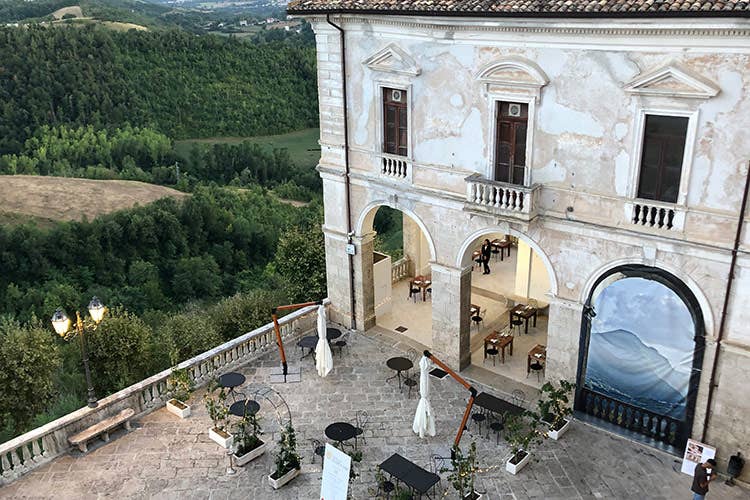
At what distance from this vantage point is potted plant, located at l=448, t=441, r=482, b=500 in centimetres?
1399

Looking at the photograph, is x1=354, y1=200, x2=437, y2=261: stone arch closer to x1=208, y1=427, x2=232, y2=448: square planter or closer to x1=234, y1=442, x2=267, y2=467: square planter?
x1=234, y1=442, x2=267, y2=467: square planter

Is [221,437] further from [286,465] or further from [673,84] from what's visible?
[673,84]

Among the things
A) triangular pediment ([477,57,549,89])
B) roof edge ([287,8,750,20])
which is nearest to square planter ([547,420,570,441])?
triangular pediment ([477,57,549,89])

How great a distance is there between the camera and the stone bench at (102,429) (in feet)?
52.1

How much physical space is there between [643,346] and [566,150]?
15.6 feet

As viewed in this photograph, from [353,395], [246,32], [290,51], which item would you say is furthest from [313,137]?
[353,395]

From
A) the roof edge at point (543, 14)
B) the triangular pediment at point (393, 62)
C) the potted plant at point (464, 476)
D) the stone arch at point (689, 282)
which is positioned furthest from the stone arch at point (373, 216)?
the potted plant at point (464, 476)

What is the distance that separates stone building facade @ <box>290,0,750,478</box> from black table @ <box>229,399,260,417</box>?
571cm

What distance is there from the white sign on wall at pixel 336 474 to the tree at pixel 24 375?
33.1ft

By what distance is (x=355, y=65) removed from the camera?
18875 mm

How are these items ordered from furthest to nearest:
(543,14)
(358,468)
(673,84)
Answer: (358,468), (543,14), (673,84)

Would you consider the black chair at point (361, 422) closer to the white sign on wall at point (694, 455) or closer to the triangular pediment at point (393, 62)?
the white sign on wall at point (694, 455)

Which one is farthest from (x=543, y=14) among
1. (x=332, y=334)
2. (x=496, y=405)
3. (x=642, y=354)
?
(x=332, y=334)

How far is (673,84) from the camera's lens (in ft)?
44.7
